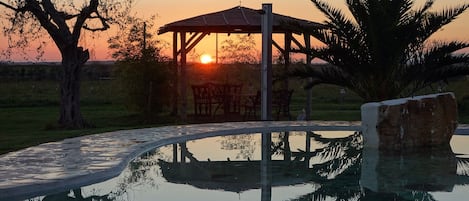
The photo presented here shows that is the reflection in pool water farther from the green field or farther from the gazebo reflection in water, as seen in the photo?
the green field

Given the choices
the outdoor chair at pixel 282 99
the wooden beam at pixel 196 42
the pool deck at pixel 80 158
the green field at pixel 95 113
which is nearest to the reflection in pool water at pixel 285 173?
the pool deck at pixel 80 158

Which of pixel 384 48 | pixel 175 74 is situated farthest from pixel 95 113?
pixel 384 48

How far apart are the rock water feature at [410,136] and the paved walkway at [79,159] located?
287cm

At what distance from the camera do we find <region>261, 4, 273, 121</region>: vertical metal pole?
527 inches

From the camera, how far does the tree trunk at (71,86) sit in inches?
573

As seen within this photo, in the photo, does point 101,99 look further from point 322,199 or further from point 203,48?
point 322,199

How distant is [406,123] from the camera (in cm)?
905

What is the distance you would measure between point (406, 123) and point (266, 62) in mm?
5029

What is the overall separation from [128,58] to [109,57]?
2.37 meters

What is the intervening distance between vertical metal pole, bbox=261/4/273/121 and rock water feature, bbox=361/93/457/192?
4381 mm

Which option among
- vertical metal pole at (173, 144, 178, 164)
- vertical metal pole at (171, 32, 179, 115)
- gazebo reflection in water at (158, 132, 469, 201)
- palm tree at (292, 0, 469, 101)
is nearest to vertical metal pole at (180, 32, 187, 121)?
vertical metal pole at (171, 32, 179, 115)

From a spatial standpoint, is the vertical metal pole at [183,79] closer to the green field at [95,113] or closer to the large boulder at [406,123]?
the green field at [95,113]

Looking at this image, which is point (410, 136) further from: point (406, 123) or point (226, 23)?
point (226, 23)

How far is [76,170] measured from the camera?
257 inches
